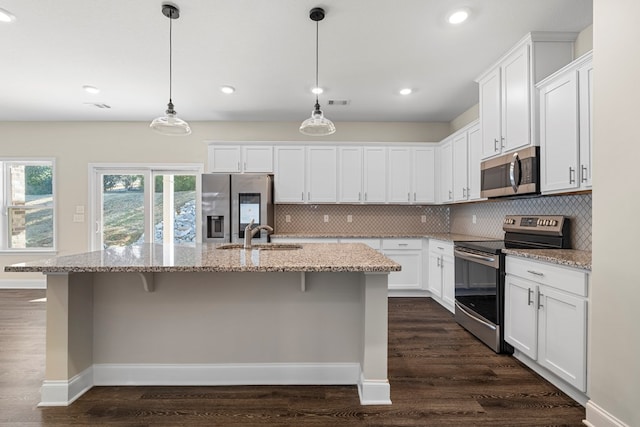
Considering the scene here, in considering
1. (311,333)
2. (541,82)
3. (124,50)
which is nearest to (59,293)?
(311,333)

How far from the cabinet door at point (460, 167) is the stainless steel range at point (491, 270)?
802 millimetres

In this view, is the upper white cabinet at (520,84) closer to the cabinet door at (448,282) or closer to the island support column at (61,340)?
the cabinet door at (448,282)

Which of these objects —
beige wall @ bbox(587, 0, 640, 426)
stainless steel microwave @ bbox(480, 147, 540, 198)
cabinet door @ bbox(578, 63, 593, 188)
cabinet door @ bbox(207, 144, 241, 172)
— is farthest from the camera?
cabinet door @ bbox(207, 144, 241, 172)

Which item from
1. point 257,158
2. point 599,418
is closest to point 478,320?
point 599,418

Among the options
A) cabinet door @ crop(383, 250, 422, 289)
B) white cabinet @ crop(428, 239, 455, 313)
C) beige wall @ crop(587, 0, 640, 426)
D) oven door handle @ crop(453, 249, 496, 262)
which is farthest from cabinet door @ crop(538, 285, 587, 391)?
cabinet door @ crop(383, 250, 422, 289)

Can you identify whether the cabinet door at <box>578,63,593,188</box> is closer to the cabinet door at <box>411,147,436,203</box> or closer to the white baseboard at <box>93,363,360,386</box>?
the white baseboard at <box>93,363,360,386</box>

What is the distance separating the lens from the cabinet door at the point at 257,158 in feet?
15.3

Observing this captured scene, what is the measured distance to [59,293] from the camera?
1.90 m

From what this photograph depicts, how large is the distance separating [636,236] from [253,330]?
2.17m

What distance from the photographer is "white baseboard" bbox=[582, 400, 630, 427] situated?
5.30ft

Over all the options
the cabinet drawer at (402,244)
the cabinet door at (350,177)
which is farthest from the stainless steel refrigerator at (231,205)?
the cabinet drawer at (402,244)

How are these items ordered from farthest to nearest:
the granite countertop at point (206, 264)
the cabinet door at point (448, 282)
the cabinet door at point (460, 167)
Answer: the cabinet door at point (460, 167), the cabinet door at point (448, 282), the granite countertop at point (206, 264)

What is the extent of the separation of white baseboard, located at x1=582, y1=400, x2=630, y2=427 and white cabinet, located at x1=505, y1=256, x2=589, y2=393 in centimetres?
16

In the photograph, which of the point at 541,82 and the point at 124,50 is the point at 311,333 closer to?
the point at 541,82
